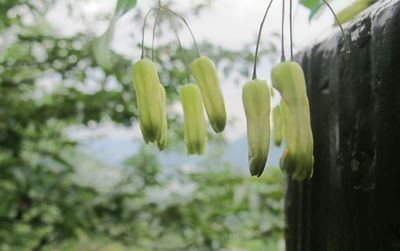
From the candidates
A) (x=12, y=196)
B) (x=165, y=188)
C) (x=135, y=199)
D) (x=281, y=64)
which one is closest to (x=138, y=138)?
(x=165, y=188)

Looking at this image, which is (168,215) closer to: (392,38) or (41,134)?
(41,134)

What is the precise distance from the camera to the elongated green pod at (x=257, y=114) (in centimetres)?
42

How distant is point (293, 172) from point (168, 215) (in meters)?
1.29

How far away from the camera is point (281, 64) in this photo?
16.4 inches

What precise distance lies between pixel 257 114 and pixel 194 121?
Answer: 0.08 m

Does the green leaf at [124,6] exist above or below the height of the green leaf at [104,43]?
above

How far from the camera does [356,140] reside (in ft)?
1.87

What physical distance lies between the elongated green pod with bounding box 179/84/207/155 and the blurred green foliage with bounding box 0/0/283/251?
90 centimetres

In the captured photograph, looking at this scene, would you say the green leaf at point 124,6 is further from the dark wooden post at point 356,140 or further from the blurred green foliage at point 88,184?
the blurred green foliage at point 88,184

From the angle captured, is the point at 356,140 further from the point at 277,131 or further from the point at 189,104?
the point at 189,104

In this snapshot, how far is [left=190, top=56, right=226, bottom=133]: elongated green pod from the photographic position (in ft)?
1.54

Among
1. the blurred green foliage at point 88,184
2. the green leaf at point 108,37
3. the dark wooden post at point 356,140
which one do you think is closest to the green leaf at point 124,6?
the green leaf at point 108,37

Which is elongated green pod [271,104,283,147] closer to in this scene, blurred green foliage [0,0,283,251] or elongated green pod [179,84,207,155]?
elongated green pod [179,84,207,155]

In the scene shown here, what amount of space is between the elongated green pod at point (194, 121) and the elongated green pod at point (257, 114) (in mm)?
74
